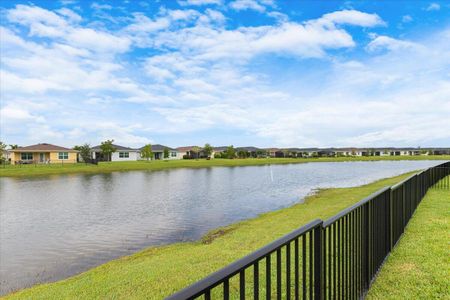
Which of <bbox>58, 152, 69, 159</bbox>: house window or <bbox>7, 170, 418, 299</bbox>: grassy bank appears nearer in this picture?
<bbox>7, 170, 418, 299</bbox>: grassy bank

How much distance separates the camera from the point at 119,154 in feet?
255

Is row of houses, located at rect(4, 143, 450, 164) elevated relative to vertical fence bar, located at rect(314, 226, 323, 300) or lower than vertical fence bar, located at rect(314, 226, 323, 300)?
elevated

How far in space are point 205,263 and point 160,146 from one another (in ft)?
278

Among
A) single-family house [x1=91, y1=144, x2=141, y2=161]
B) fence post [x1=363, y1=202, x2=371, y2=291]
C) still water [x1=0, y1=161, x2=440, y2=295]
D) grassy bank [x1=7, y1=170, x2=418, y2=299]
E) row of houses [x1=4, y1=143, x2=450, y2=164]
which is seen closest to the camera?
fence post [x1=363, y1=202, x2=371, y2=291]

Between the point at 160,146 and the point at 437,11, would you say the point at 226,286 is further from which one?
the point at 160,146

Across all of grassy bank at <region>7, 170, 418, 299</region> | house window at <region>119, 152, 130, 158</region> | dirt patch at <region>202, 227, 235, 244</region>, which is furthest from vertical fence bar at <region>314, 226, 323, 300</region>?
house window at <region>119, 152, 130, 158</region>

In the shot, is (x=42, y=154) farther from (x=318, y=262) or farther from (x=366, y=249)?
(x=318, y=262)

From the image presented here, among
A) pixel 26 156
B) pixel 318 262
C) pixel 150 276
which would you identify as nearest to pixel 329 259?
pixel 318 262

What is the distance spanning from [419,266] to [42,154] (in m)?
68.2

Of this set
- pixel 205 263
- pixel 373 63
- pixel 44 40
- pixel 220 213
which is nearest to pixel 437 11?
pixel 373 63

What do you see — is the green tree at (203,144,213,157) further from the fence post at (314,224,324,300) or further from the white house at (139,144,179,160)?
the fence post at (314,224,324,300)

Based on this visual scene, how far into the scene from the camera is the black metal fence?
1.72 m

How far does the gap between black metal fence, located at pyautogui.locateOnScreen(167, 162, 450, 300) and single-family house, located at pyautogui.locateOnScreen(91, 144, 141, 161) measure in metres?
73.4

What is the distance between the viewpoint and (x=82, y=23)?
73.2 feet
